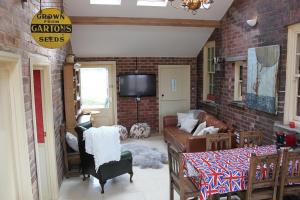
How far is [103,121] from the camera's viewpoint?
7207 mm

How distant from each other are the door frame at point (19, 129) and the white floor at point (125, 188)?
1452 millimetres

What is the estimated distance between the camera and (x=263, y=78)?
4.12 metres

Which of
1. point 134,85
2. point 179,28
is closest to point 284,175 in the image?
point 179,28

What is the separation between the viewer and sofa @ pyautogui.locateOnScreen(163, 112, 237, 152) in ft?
14.5

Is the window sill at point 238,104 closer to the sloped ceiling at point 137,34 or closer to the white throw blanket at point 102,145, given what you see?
the sloped ceiling at point 137,34

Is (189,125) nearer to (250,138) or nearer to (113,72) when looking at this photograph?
(250,138)

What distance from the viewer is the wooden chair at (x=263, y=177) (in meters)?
2.47

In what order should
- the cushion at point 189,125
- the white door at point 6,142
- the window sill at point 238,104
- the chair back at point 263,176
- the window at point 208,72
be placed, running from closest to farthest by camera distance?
the white door at point 6,142 → the chair back at point 263,176 → the window sill at point 238,104 → the cushion at point 189,125 → the window at point 208,72

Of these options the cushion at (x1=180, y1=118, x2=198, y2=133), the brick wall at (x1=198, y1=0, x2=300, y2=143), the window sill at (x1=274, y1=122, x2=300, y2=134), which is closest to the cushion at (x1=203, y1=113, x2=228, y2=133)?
the cushion at (x1=180, y1=118, x2=198, y2=133)

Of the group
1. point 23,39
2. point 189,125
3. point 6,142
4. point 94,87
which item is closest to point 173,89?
point 189,125

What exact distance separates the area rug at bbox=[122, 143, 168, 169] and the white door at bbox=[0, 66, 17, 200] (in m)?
2.82

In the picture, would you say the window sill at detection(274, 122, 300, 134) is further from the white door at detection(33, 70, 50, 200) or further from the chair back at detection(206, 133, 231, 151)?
the white door at detection(33, 70, 50, 200)

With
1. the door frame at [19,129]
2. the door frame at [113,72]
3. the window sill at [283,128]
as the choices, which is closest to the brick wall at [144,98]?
the door frame at [113,72]

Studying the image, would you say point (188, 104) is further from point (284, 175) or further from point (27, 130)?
point (27, 130)
